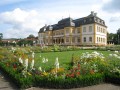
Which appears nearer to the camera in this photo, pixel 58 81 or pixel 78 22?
pixel 58 81

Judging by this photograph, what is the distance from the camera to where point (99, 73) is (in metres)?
8.91

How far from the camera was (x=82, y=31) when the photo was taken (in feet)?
159

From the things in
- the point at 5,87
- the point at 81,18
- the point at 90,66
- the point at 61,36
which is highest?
the point at 81,18

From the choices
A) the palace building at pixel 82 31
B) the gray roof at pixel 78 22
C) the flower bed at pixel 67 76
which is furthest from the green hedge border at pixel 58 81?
the gray roof at pixel 78 22

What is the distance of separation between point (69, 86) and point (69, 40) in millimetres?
45065

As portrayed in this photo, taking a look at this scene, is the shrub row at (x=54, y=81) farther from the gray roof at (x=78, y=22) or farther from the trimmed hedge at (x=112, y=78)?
the gray roof at (x=78, y=22)

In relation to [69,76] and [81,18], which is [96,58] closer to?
[69,76]

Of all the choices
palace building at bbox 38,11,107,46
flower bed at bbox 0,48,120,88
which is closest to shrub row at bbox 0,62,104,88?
flower bed at bbox 0,48,120,88

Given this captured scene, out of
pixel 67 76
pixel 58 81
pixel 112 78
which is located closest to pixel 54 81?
pixel 58 81

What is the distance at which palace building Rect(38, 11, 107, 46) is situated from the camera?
151 ft

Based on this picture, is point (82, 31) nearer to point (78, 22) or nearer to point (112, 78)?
point (78, 22)

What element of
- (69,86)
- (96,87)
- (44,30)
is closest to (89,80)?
(96,87)

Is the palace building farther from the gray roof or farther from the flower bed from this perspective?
the flower bed

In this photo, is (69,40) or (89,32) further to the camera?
(69,40)
